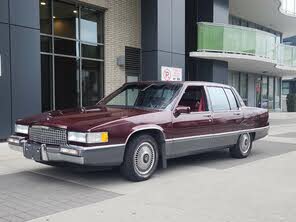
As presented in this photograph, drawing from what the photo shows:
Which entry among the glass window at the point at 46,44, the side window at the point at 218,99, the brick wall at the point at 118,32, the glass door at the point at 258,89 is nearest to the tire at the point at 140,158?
the side window at the point at 218,99

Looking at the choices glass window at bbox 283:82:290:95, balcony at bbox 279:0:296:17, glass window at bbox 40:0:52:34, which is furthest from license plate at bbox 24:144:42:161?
glass window at bbox 283:82:290:95

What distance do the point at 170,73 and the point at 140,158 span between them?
10.8 meters

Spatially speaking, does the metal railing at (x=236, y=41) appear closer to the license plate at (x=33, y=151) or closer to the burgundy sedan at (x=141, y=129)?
the burgundy sedan at (x=141, y=129)

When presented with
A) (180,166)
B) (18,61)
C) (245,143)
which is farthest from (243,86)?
(180,166)

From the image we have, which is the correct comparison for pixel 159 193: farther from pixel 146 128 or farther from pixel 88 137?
pixel 88 137

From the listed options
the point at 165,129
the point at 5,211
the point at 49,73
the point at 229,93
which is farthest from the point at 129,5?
the point at 5,211

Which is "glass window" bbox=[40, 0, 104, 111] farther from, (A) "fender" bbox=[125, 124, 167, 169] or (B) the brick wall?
(A) "fender" bbox=[125, 124, 167, 169]

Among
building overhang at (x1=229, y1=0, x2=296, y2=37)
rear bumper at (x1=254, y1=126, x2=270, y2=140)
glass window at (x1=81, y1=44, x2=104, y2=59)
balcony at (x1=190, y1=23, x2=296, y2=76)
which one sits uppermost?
building overhang at (x1=229, y1=0, x2=296, y2=37)

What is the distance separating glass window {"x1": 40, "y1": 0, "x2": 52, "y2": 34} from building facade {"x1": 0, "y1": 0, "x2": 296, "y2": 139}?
0.11 feet

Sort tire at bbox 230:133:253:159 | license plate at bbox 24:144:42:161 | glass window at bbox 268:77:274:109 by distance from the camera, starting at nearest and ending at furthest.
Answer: license plate at bbox 24:144:42:161 < tire at bbox 230:133:253:159 < glass window at bbox 268:77:274:109

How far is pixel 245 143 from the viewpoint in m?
9.47

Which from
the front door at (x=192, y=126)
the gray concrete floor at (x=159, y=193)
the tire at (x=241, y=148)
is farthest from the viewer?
the tire at (x=241, y=148)

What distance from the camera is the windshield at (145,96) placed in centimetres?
747

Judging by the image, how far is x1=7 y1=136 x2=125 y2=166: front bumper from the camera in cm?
588
